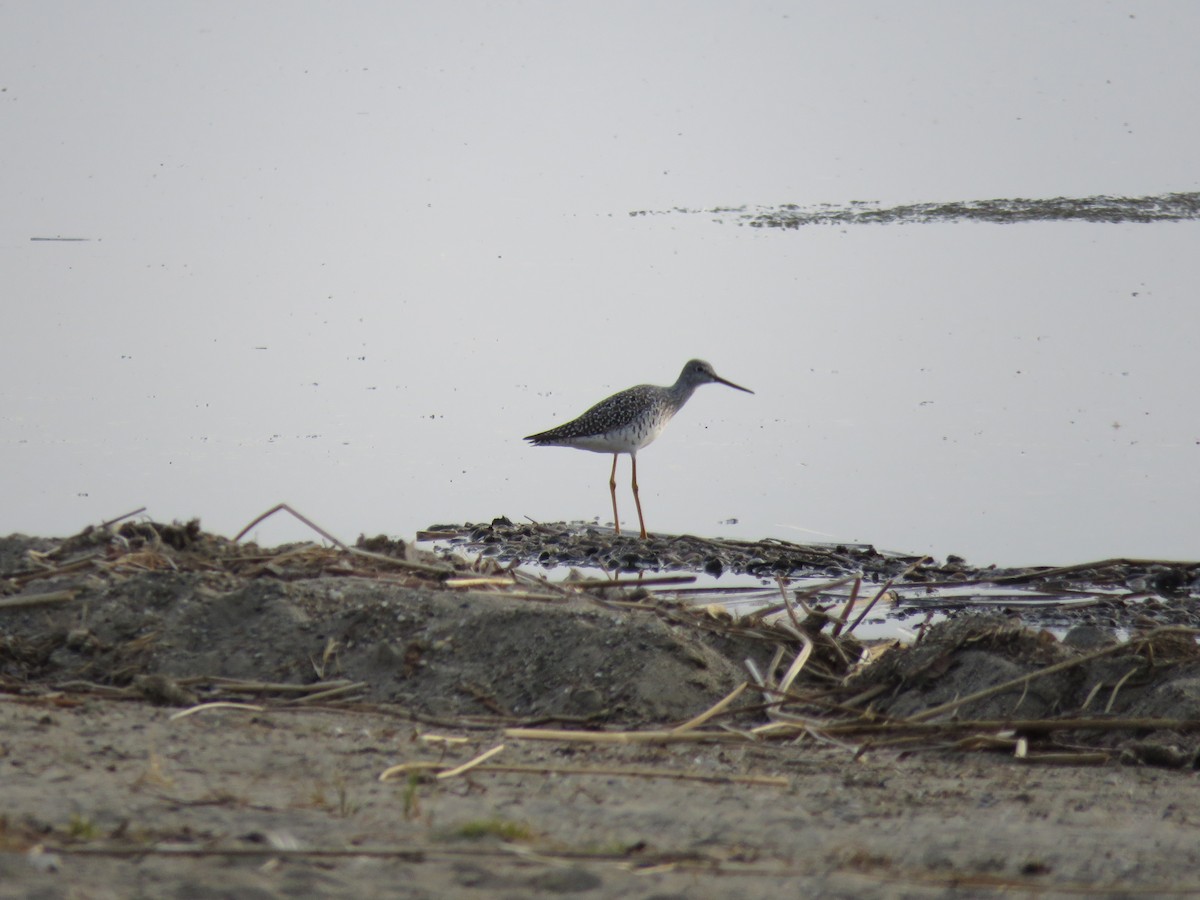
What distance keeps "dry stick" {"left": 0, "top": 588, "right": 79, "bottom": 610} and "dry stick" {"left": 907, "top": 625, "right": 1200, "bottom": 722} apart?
10.7ft

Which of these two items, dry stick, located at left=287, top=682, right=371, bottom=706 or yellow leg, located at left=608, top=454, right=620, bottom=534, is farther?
yellow leg, located at left=608, top=454, right=620, bottom=534

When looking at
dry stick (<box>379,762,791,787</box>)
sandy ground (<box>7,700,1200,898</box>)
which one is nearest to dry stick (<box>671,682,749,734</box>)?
sandy ground (<box>7,700,1200,898</box>)

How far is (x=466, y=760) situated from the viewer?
4.82 meters

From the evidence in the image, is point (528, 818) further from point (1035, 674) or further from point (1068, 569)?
point (1068, 569)

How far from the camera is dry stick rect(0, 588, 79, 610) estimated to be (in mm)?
5992

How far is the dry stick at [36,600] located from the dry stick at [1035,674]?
327cm

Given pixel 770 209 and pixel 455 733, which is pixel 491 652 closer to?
pixel 455 733

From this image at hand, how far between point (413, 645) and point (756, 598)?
3.06 meters

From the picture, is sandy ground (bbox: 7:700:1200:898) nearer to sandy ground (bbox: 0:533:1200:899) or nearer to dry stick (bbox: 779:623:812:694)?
sandy ground (bbox: 0:533:1200:899)

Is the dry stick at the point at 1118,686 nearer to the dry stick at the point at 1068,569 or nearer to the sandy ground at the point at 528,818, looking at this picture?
the sandy ground at the point at 528,818

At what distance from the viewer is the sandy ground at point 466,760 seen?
368 cm

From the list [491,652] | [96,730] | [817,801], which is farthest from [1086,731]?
[96,730]

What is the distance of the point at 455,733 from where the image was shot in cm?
526

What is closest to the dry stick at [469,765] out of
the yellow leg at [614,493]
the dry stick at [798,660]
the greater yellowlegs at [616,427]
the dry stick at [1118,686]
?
the dry stick at [798,660]
